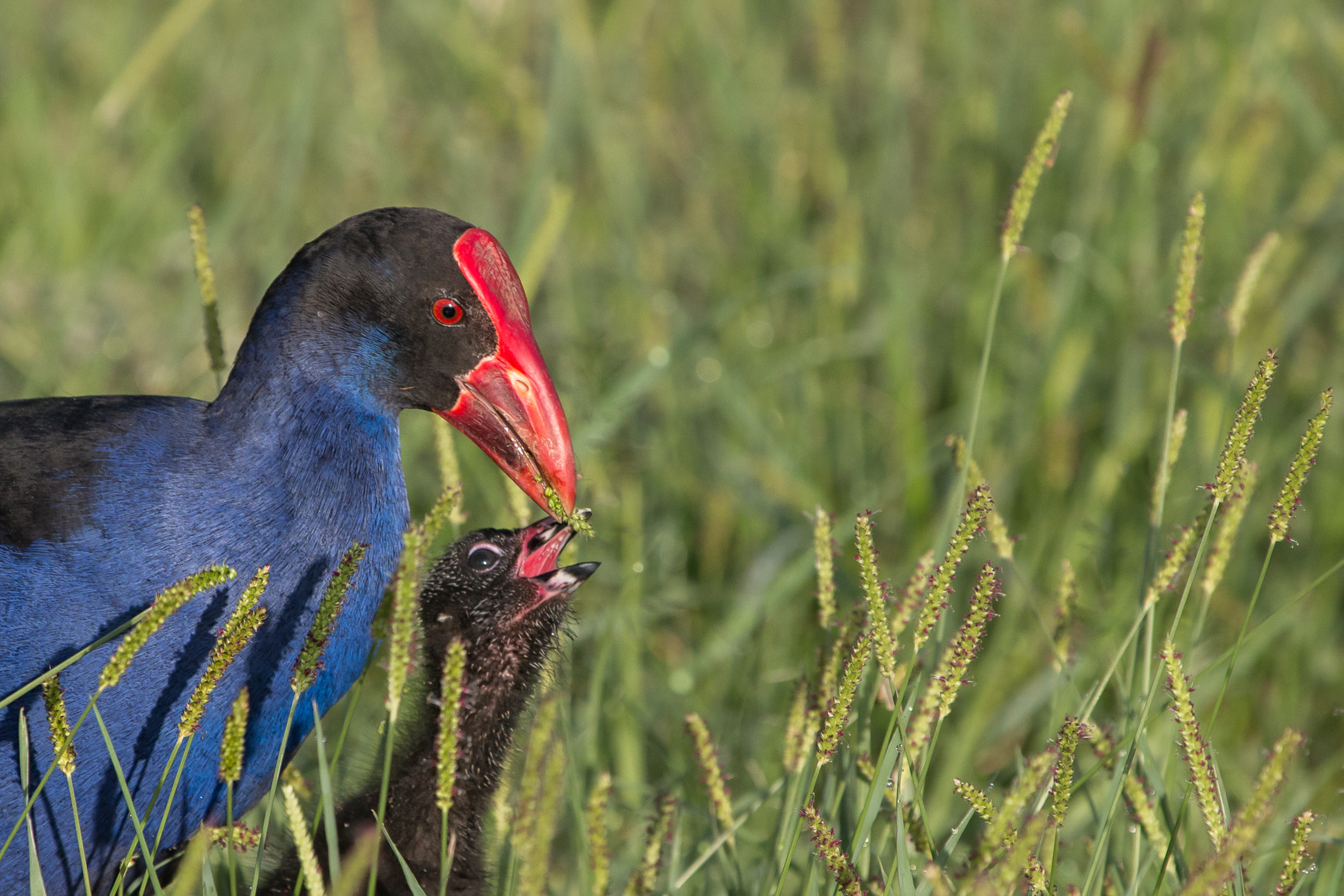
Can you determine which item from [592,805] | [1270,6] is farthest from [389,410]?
[1270,6]

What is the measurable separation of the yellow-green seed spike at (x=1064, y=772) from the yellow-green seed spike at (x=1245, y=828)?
155mm

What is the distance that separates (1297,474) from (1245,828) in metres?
0.44

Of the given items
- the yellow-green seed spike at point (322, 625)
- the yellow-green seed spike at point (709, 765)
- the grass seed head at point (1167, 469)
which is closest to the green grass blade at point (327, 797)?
the yellow-green seed spike at point (322, 625)

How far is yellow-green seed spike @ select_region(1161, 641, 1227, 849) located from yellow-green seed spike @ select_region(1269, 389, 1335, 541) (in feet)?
0.59

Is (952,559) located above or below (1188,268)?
Answer: below

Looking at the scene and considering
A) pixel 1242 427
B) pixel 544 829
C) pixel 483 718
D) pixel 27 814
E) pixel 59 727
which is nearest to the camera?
pixel 544 829

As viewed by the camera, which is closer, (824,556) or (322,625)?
(322,625)

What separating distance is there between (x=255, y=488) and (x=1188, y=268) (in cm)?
130

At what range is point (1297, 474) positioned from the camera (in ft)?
4.92

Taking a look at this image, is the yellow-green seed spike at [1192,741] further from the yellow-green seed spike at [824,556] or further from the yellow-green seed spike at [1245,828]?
the yellow-green seed spike at [824,556]

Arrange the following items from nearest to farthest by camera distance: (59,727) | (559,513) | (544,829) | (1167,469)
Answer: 1. (544,829)
2. (59,727)
3. (1167,469)
4. (559,513)

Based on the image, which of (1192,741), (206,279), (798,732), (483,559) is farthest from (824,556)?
(206,279)

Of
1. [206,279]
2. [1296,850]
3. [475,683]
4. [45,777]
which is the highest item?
[206,279]

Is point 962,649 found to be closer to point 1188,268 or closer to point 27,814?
point 1188,268
